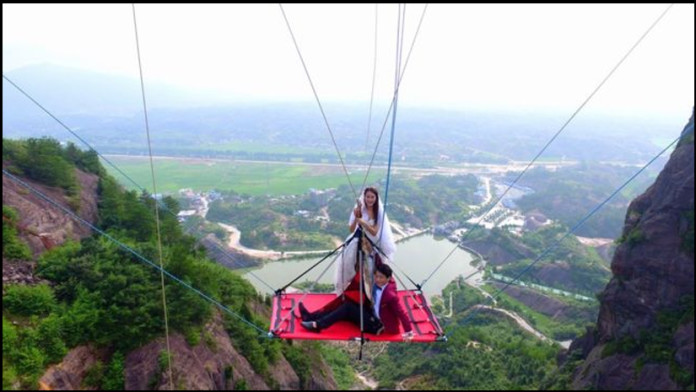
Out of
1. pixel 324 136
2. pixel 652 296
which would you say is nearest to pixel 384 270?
pixel 652 296

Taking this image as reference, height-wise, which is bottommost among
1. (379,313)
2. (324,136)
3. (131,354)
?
(131,354)

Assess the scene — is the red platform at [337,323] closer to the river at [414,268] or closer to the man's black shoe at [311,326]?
the man's black shoe at [311,326]

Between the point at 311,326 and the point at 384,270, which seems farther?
the point at 311,326

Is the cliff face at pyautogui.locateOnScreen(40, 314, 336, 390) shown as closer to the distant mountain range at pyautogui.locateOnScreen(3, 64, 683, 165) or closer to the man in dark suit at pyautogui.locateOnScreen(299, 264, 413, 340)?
the man in dark suit at pyautogui.locateOnScreen(299, 264, 413, 340)

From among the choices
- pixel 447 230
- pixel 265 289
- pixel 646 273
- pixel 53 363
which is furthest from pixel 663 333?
pixel 447 230

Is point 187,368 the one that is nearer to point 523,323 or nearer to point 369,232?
point 369,232

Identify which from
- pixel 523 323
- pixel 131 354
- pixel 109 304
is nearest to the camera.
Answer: pixel 131 354
